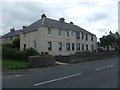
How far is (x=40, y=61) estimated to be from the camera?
1988 centimetres

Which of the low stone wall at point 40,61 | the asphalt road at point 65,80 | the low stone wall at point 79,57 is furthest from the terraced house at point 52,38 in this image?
the asphalt road at point 65,80

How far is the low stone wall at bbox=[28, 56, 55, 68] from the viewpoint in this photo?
19375 mm

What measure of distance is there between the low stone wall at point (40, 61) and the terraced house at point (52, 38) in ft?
39.8

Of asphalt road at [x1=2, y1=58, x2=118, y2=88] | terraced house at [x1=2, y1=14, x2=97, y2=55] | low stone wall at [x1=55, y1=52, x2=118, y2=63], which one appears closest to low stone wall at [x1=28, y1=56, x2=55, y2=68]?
low stone wall at [x1=55, y1=52, x2=118, y2=63]

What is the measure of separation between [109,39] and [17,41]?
27.6 m

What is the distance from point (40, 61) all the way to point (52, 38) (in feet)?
50.4

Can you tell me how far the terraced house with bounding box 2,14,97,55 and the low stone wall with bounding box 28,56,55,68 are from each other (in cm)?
A: 1214

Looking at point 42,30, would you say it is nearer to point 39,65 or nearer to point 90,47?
point 39,65

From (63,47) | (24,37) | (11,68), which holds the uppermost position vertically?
(24,37)

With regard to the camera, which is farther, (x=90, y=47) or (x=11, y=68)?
(x=90, y=47)

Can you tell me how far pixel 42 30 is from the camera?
108 feet

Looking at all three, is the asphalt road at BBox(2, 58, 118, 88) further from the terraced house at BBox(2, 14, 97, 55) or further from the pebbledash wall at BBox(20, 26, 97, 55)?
the terraced house at BBox(2, 14, 97, 55)

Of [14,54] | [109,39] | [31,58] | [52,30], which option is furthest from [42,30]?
[109,39]

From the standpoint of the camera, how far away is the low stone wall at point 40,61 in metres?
19.4
